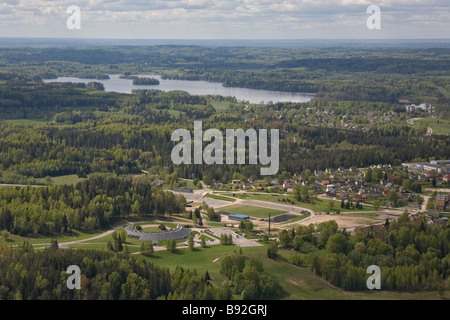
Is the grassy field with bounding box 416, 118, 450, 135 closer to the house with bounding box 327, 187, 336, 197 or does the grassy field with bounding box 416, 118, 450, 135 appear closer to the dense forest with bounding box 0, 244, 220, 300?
the house with bounding box 327, 187, 336, 197

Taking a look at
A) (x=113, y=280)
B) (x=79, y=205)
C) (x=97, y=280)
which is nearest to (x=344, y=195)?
(x=79, y=205)

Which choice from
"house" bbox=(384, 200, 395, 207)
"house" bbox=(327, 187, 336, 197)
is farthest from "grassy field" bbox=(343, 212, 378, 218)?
"house" bbox=(327, 187, 336, 197)

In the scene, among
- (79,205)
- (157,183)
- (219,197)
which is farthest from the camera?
(157,183)

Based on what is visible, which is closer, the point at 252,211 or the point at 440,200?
the point at 252,211

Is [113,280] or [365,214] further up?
[113,280]

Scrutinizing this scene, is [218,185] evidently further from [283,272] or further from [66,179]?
[283,272]

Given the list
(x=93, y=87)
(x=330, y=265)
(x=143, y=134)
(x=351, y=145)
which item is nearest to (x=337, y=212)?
(x=330, y=265)

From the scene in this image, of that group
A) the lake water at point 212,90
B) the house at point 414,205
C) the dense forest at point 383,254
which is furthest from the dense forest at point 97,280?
the lake water at point 212,90
